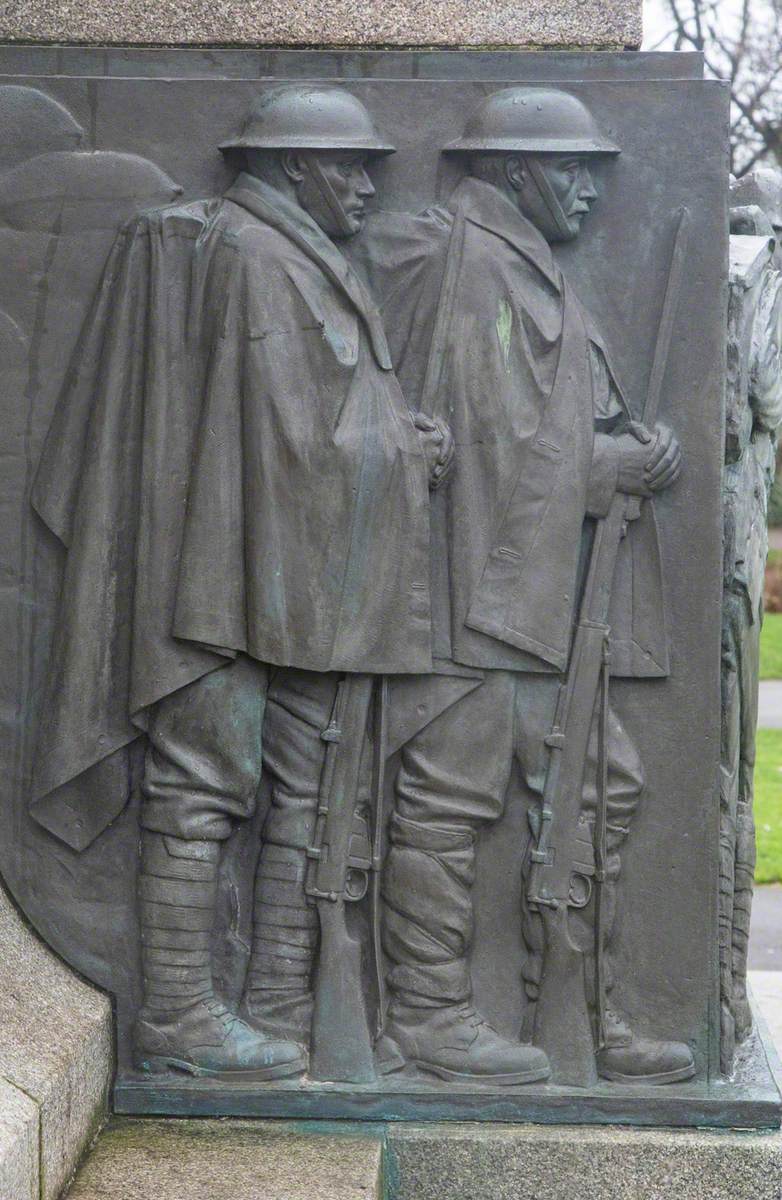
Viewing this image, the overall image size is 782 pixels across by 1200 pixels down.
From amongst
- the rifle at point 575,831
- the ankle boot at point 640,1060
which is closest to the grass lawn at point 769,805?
the ankle boot at point 640,1060

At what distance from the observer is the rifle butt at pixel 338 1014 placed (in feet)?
16.7

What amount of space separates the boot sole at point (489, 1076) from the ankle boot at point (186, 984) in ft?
1.22

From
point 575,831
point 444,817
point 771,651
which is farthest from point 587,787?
point 771,651

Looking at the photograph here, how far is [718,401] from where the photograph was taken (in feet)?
16.6

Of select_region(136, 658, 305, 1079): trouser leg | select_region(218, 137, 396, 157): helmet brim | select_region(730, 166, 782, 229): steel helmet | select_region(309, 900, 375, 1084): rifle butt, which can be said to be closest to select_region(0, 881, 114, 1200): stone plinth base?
select_region(136, 658, 305, 1079): trouser leg

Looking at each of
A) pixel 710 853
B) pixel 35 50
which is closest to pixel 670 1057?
pixel 710 853

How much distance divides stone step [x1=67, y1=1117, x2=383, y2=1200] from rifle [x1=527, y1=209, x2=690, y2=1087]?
616 mm

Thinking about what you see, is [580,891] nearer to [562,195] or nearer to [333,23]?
[562,195]

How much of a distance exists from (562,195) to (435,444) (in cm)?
77

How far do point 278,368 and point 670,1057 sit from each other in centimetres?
224

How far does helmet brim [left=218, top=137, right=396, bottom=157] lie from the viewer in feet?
16.0

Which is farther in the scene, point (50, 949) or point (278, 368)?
point (50, 949)

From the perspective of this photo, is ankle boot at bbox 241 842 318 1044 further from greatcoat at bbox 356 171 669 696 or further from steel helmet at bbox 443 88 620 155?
steel helmet at bbox 443 88 620 155

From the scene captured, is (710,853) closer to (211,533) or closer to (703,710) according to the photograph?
(703,710)
